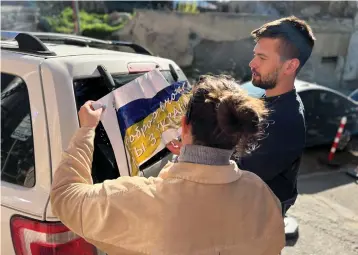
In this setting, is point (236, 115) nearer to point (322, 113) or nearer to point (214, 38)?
point (322, 113)

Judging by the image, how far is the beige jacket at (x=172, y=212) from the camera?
4.01 ft

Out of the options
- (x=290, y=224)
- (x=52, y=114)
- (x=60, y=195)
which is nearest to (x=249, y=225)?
(x=60, y=195)

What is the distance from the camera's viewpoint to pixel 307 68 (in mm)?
14383

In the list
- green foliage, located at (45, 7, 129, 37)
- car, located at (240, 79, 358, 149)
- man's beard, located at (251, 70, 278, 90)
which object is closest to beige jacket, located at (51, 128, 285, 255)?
man's beard, located at (251, 70, 278, 90)

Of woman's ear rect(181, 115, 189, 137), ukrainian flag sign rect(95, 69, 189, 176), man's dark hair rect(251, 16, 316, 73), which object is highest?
man's dark hair rect(251, 16, 316, 73)

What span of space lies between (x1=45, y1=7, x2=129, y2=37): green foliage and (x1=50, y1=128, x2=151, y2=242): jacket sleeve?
47.4ft

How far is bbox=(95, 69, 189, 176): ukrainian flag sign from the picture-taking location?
1.82m

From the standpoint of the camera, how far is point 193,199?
1234 millimetres

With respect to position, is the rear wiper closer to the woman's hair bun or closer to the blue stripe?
the blue stripe

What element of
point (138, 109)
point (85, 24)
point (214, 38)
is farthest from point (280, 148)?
point (85, 24)

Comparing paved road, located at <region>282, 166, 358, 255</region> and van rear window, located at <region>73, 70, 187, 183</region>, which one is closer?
van rear window, located at <region>73, 70, 187, 183</region>

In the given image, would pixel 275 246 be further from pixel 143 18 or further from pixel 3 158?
pixel 143 18

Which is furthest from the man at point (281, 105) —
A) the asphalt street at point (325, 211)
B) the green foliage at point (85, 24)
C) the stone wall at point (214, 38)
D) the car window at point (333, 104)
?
the green foliage at point (85, 24)

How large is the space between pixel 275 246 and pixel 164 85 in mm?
1079
